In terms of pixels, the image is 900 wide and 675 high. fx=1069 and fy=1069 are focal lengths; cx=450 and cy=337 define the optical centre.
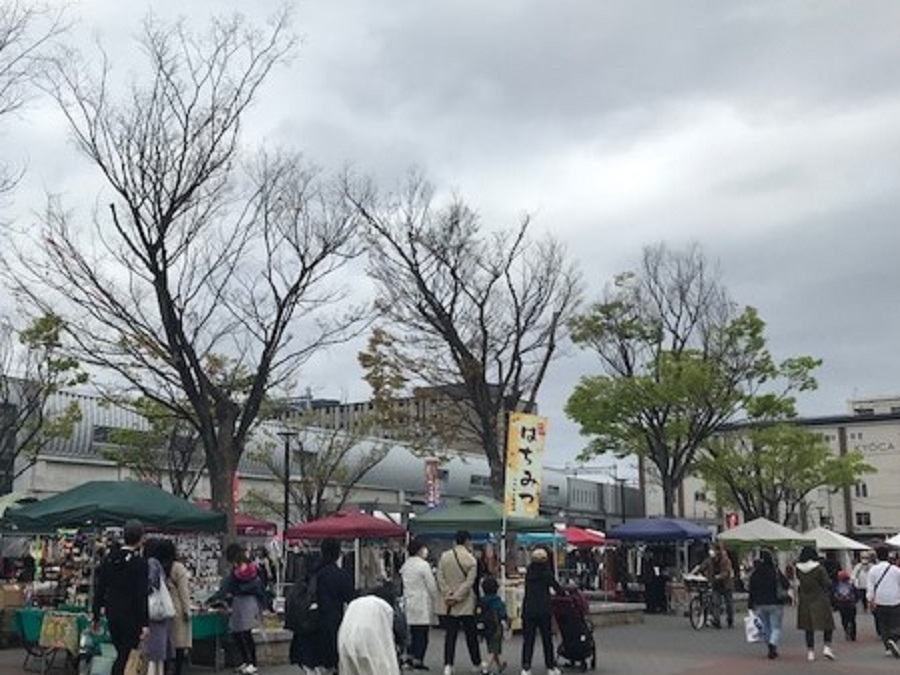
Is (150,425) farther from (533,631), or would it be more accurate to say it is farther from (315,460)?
(533,631)

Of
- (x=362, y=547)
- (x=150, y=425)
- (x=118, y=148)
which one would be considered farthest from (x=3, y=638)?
(x=150, y=425)

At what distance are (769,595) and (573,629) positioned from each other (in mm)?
3936

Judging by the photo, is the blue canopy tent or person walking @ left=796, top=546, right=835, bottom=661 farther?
the blue canopy tent

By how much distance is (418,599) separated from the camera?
13906mm

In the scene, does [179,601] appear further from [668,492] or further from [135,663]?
[668,492]

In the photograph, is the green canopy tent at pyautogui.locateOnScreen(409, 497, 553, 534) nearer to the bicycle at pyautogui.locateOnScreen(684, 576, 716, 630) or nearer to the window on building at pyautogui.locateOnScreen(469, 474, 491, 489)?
the bicycle at pyautogui.locateOnScreen(684, 576, 716, 630)

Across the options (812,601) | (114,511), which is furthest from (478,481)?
(114,511)

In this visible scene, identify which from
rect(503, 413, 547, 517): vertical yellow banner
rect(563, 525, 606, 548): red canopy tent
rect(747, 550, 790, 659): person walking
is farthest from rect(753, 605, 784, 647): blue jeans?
rect(563, 525, 606, 548): red canopy tent

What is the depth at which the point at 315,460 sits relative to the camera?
4072cm

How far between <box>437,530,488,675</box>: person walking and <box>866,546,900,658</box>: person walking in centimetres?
681

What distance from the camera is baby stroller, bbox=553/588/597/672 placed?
1409 cm

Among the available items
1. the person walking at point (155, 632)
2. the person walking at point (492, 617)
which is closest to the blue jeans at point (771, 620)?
the person walking at point (492, 617)

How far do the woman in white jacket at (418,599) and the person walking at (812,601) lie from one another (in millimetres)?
5818

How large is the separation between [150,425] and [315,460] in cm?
700
